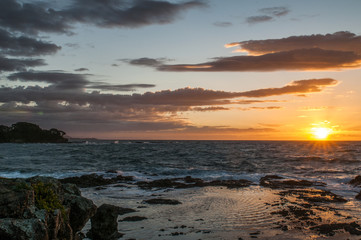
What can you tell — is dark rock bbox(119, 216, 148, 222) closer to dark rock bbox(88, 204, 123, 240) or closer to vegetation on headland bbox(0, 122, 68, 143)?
dark rock bbox(88, 204, 123, 240)

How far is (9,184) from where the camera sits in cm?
779

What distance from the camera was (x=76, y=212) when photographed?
10023 millimetres

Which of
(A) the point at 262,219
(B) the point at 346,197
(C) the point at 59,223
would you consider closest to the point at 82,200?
(C) the point at 59,223

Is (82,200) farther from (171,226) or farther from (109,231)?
(171,226)

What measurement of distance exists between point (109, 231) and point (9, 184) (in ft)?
18.9

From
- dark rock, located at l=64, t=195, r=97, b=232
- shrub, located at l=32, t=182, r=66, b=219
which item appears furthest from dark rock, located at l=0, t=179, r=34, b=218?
dark rock, located at l=64, t=195, r=97, b=232

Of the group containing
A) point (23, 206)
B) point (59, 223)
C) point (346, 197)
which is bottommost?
point (346, 197)

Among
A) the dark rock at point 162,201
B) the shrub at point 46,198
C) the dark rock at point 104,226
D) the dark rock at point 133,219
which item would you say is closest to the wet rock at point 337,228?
the dark rock at point 133,219

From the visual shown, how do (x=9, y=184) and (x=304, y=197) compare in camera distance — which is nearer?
(x=9, y=184)

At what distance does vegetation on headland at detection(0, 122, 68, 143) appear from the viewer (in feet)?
565

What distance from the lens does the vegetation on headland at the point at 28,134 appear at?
565 ft

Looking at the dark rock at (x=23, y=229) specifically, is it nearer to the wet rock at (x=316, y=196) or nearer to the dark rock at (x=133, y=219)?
the dark rock at (x=133, y=219)

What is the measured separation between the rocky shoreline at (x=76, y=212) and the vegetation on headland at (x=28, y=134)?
16931cm

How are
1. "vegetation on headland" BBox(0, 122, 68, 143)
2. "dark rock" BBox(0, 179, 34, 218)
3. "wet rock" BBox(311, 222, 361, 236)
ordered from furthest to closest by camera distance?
1. "vegetation on headland" BBox(0, 122, 68, 143)
2. "wet rock" BBox(311, 222, 361, 236)
3. "dark rock" BBox(0, 179, 34, 218)
